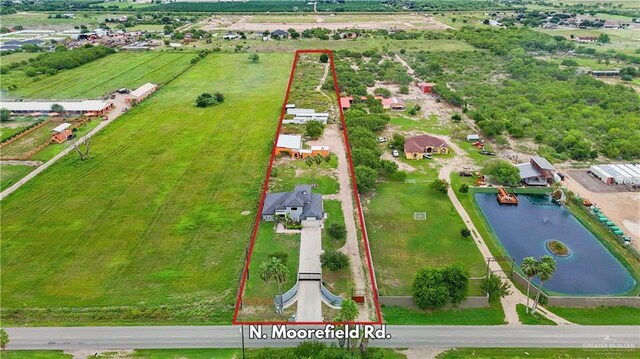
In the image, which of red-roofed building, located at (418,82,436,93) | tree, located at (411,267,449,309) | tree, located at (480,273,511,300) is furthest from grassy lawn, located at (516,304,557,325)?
red-roofed building, located at (418,82,436,93)

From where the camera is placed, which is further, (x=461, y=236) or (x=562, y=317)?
(x=461, y=236)

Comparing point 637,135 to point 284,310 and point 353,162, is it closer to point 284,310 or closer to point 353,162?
point 353,162

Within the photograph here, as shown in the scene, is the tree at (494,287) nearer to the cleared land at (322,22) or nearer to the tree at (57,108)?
the tree at (57,108)

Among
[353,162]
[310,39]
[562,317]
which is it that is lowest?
[562,317]

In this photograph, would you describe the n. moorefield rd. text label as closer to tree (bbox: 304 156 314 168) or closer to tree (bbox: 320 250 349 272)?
tree (bbox: 320 250 349 272)

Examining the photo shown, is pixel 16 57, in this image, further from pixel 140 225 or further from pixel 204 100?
pixel 140 225

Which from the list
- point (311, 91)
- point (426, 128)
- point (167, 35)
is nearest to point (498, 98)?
point (426, 128)
